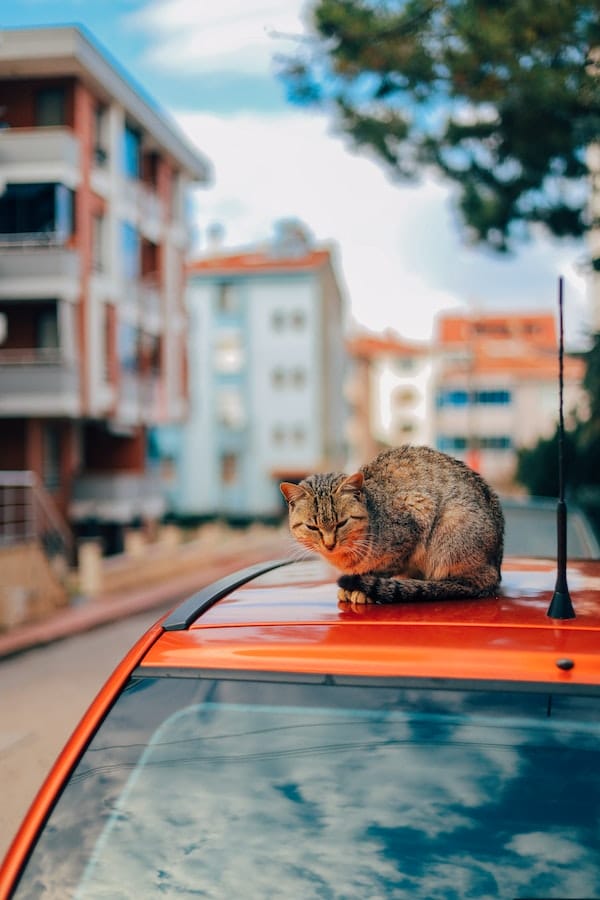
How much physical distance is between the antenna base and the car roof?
0.03m

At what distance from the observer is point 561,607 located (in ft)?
7.64

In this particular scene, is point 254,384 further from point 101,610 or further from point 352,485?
point 352,485

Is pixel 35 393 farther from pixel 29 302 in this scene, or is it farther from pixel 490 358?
pixel 490 358

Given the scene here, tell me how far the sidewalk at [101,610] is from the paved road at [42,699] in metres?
0.18

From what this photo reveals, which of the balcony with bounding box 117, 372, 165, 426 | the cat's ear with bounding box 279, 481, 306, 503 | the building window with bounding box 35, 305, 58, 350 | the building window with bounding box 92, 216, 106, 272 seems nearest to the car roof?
the cat's ear with bounding box 279, 481, 306, 503

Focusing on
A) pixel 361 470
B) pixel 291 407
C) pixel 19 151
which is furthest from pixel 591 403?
pixel 291 407

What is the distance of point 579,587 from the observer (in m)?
2.82

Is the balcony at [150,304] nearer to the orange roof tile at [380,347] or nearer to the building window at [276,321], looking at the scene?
the building window at [276,321]

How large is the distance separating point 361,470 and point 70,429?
26521mm

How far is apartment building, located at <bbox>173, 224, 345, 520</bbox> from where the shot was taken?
55969mm

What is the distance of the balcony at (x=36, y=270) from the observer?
84.5 feet

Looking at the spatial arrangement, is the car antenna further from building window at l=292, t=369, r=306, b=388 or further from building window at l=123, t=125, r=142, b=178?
building window at l=292, t=369, r=306, b=388

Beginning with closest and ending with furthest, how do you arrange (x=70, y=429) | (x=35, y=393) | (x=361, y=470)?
(x=361, y=470), (x=35, y=393), (x=70, y=429)

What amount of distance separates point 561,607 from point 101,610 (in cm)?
1731
